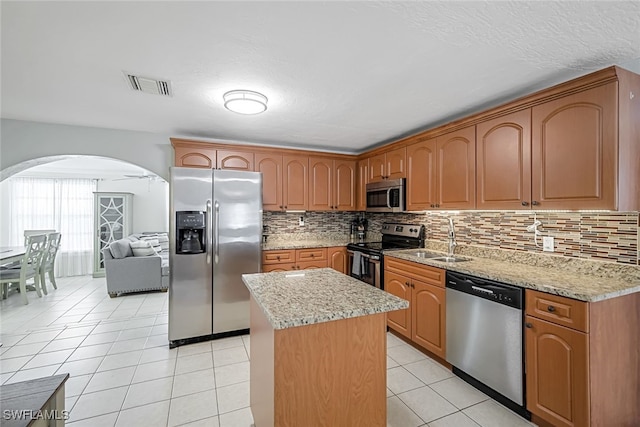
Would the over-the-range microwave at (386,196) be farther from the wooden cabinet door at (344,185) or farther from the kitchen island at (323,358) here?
the kitchen island at (323,358)

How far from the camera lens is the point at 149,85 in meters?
2.22

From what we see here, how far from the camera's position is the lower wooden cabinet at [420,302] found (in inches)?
99.3

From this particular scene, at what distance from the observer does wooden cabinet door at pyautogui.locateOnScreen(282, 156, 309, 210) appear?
12.9 feet

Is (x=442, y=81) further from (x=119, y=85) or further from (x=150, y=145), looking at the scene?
(x=150, y=145)

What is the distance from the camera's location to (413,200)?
330 cm

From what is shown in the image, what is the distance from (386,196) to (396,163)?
0.43m

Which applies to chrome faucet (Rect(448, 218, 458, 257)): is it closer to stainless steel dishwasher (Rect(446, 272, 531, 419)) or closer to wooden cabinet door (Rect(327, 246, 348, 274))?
stainless steel dishwasher (Rect(446, 272, 531, 419))

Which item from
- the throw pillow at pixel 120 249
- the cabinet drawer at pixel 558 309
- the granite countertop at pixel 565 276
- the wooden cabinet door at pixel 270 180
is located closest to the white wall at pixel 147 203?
the throw pillow at pixel 120 249

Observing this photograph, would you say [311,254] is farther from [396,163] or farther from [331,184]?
[396,163]

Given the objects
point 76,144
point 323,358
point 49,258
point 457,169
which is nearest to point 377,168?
point 457,169

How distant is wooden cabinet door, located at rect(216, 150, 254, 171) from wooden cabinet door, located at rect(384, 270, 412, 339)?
2180 millimetres

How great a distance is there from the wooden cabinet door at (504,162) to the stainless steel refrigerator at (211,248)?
2.31 m

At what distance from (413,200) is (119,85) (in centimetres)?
299

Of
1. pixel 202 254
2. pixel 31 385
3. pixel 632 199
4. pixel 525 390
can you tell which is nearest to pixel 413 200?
pixel 632 199
